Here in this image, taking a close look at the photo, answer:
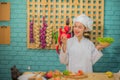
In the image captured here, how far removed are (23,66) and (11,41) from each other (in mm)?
453

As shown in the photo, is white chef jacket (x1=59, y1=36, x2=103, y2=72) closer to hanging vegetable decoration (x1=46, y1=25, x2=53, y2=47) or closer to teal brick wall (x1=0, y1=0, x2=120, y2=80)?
hanging vegetable decoration (x1=46, y1=25, x2=53, y2=47)

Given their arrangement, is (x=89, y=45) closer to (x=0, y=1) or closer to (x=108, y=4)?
(x=108, y=4)

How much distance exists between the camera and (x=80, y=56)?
3.22m

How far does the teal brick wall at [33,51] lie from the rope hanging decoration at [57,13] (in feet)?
0.29

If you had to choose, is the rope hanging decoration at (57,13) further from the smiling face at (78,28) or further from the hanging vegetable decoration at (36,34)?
the smiling face at (78,28)

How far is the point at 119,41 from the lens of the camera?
4.14 meters

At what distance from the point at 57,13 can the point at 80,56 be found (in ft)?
3.79

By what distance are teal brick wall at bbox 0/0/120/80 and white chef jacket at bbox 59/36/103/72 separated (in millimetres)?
944

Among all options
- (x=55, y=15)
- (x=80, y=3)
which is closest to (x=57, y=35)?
(x=55, y=15)

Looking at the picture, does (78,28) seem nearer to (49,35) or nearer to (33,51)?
(49,35)

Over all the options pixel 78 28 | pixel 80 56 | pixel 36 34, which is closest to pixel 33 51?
pixel 36 34

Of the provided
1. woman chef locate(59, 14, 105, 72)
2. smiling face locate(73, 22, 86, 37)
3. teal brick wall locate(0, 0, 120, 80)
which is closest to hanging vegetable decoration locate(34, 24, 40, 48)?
teal brick wall locate(0, 0, 120, 80)

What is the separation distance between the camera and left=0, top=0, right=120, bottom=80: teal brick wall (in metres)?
4.14

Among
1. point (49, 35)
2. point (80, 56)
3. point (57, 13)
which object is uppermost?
point (57, 13)
